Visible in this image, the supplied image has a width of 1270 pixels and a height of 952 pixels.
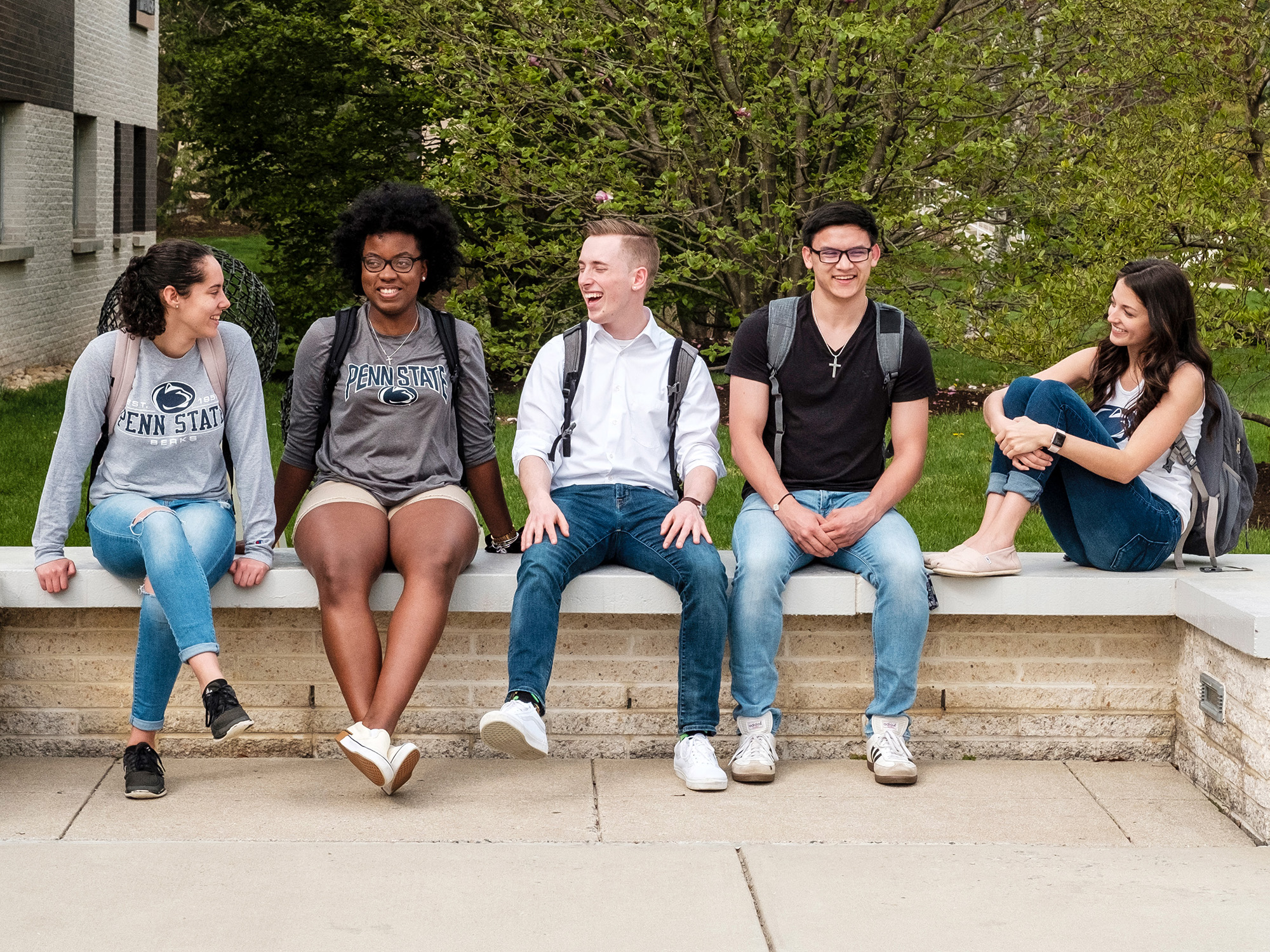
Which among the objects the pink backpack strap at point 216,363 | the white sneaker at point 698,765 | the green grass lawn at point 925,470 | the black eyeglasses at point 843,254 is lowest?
the white sneaker at point 698,765

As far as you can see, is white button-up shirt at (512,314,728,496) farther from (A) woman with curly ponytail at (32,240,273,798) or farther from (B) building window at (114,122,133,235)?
(B) building window at (114,122,133,235)

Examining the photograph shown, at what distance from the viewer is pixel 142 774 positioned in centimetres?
394

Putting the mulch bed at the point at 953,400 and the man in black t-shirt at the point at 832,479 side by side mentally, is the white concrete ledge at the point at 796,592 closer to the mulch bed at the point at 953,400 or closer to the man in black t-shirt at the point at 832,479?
the man in black t-shirt at the point at 832,479

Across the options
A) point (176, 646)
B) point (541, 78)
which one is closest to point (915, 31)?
point (541, 78)

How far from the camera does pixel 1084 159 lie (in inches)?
300

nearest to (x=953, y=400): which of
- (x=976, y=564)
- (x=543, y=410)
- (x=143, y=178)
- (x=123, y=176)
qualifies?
(x=976, y=564)

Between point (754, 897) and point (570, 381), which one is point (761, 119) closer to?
point (570, 381)

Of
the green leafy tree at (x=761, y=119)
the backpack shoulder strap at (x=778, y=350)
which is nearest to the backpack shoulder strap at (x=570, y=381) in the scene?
the backpack shoulder strap at (x=778, y=350)

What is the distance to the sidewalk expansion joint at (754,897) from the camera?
311 centimetres

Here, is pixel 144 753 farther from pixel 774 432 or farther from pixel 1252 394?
pixel 1252 394

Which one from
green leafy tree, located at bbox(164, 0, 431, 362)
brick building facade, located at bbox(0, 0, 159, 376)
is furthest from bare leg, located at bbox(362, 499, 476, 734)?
brick building facade, located at bbox(0, 0, 159, 376)

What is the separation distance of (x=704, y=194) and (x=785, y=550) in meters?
5.91

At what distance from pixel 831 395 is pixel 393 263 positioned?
1.36m

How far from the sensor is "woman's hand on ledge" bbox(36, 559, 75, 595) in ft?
13.2
